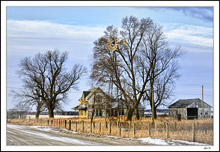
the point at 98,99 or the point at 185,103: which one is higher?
the point at 98,99

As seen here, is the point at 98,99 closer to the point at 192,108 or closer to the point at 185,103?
the point at 192,108

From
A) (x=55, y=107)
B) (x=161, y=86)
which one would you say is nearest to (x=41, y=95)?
(x=55, y=107)

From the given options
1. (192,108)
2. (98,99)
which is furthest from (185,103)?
(98,99)

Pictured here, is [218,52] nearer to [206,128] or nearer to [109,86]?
[206,128]

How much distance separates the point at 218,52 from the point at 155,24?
54.2 ft

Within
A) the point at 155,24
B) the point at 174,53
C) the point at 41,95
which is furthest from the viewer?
the point at 41,95

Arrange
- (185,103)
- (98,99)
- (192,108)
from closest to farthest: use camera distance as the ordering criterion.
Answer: (98,99), (192,108), (185,103)

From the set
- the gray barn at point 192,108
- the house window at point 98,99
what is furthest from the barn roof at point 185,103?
the house window at point 98,99

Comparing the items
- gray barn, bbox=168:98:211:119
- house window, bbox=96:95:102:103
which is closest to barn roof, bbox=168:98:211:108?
gray barn, bbox=168:98:211:119

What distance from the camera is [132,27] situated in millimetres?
33188

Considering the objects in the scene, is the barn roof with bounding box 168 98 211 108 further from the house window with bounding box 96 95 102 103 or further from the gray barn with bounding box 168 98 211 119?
the house window with bounding box 96 95 102 103

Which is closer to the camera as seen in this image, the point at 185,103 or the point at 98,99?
the point at 98,99

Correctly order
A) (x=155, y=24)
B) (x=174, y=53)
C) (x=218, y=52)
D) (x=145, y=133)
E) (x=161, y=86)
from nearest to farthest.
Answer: (x=218, y=52) < (x=145, y=133) < (x=155, y=24) < (x=174, y=53) < (x=161, y=86)

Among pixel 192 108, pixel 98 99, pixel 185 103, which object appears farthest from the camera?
pixel 185 103
